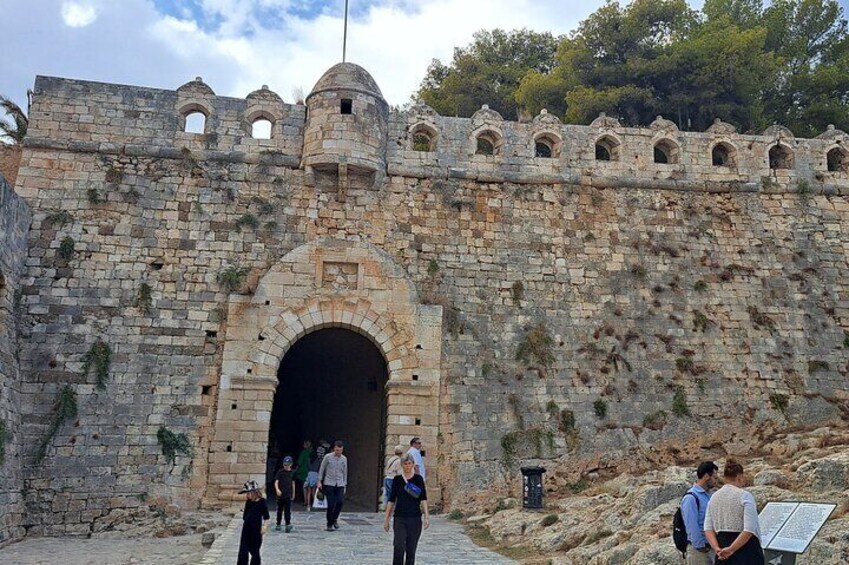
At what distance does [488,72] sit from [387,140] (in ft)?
37.8

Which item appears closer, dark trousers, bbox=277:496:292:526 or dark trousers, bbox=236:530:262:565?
dark trousers, bbox=236:530:262:565

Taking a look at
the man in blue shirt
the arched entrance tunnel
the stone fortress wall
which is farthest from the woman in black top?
the arched entrance tunnel

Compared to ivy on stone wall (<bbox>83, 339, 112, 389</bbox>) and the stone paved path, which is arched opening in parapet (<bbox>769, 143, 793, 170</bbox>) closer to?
the stone paved path

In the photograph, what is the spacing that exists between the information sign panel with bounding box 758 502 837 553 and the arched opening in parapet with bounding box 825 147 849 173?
13110mm

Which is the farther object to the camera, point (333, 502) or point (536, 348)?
point (536, 348)

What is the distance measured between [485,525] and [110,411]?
21.2 feet

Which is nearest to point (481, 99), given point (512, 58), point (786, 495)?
point (512, 58)

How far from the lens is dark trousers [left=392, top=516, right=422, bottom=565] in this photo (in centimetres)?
693

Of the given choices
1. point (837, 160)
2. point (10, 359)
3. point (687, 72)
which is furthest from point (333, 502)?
point (687, 72)

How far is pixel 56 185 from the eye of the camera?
44.6 ft

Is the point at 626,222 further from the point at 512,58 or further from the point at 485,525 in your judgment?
the point at 512,58

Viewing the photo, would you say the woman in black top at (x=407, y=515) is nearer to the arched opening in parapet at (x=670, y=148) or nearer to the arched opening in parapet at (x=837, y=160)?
the arched opening in parapet at (x=670, y=148)

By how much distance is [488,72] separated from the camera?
2502 centimetres

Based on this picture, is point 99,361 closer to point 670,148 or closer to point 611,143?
point 611,143
